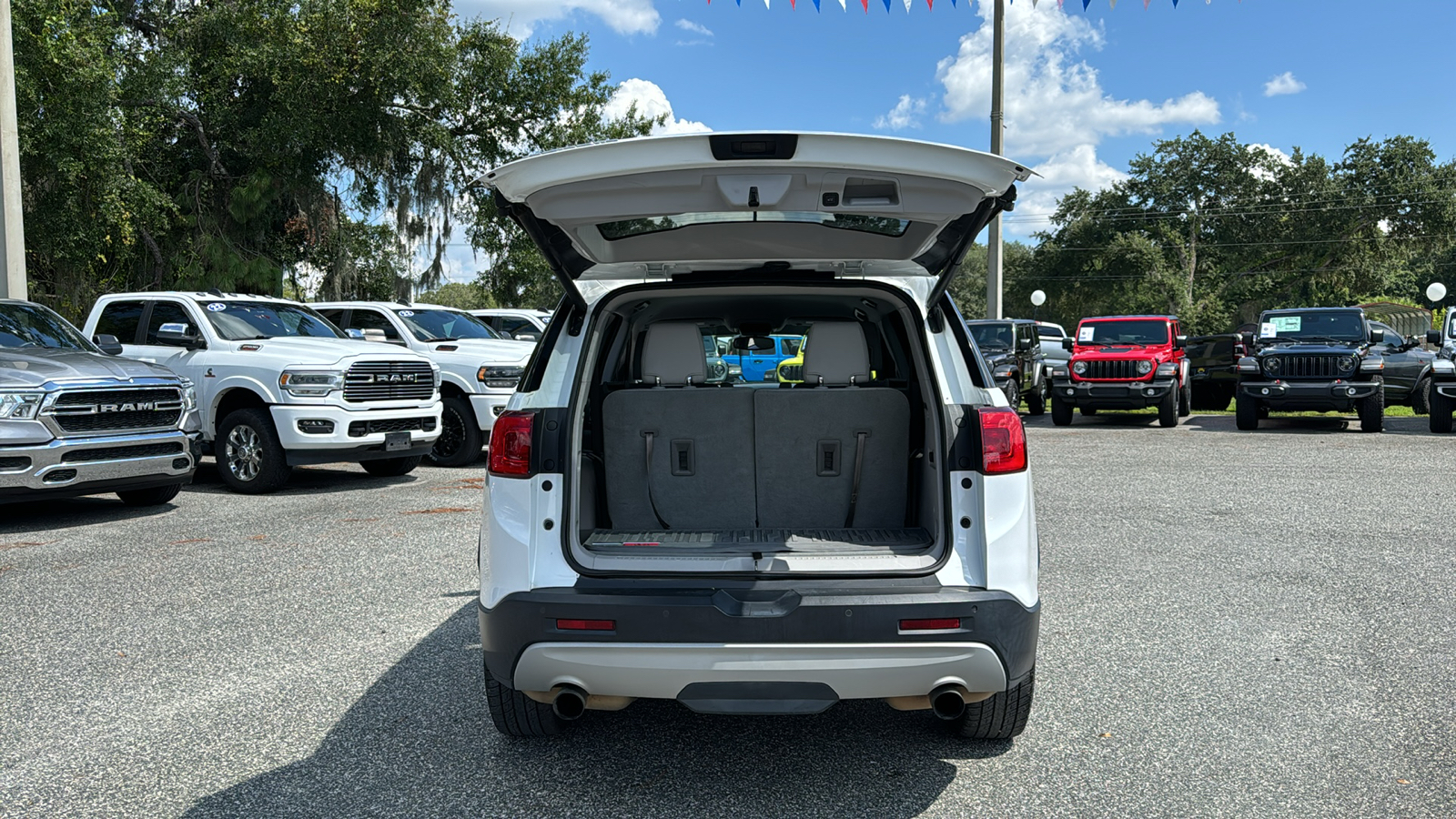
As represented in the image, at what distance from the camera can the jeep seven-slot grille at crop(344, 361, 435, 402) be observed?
10.2 meters

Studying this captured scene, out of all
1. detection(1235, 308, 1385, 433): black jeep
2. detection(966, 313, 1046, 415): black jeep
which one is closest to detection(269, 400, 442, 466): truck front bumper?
detection(966, 313, 1046, 415): black jeep

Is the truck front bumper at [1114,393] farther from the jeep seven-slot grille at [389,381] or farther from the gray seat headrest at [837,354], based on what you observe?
the gray seat headrest at [837,354]

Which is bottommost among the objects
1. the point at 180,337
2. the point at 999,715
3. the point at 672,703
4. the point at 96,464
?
the point at 672,703

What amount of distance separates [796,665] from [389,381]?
27.0 ft

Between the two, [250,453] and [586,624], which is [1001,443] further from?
[250,453]

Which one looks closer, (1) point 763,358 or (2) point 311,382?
(1) point 763,358

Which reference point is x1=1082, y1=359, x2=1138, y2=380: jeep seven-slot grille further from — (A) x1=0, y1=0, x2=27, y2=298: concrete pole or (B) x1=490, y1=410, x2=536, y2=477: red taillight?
(B) x1=490, y1=410, x2=536, y2=477: red taillight

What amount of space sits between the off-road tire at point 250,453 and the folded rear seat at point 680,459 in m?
6.83

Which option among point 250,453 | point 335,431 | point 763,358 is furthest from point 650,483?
point 250,453

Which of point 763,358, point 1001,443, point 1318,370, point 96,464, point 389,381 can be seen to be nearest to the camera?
point 1001,443

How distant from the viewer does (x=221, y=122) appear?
68.3ft

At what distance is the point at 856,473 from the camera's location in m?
4.26

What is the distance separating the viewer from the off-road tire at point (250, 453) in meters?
10.0

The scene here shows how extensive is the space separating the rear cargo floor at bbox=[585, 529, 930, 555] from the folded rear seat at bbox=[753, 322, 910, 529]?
114 millimetres
